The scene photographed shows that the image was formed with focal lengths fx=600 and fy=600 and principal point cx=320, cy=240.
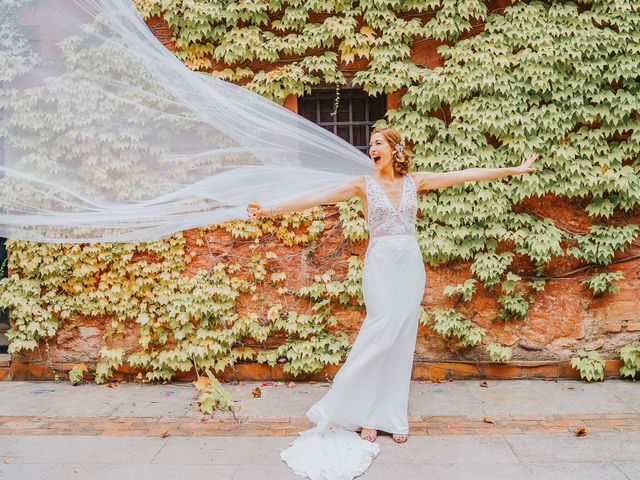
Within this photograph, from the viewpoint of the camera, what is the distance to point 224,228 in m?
5.81

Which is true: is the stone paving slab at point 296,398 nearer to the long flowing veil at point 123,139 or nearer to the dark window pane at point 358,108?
the long flowing veil at point 123,139

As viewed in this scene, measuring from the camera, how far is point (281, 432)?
14.7 feet

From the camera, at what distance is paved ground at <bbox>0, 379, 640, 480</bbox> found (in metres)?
3.80

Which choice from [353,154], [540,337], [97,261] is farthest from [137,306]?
[540,337]

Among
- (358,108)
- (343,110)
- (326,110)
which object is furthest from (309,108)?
(358,108)

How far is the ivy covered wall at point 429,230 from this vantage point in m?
5.45

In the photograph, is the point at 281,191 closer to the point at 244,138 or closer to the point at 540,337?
the point at 244,138

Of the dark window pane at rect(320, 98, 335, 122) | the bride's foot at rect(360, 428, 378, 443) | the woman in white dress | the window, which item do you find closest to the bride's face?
the woman in white dress

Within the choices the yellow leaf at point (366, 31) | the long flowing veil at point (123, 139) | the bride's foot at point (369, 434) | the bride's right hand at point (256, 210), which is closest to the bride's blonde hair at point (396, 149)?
the long flowing veil at point (123, 139)

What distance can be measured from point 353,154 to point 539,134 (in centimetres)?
191

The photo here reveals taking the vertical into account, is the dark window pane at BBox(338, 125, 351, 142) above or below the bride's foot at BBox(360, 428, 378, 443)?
above

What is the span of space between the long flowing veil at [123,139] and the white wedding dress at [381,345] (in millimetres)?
616

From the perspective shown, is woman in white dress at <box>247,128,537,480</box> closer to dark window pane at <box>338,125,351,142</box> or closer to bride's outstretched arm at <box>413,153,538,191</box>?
bride's outstretched arm at <box>413,153,538,191</box>

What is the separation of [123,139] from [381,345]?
2443 millimetres
